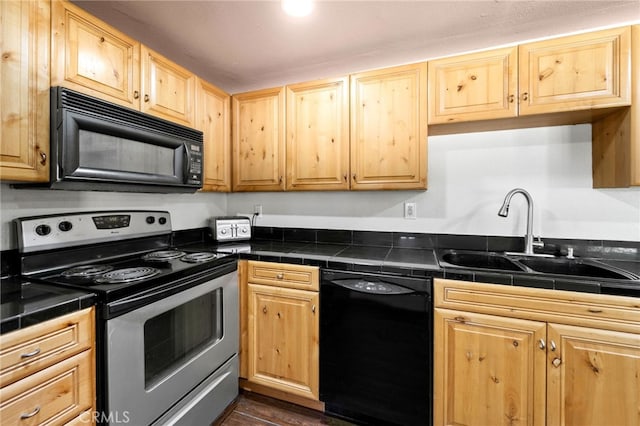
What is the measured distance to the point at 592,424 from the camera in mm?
1202

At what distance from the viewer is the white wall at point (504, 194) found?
66.0 inches

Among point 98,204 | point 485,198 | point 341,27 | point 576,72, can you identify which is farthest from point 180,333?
point 576,72

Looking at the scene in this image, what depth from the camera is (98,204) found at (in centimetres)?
163

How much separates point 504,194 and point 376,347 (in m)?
1.31

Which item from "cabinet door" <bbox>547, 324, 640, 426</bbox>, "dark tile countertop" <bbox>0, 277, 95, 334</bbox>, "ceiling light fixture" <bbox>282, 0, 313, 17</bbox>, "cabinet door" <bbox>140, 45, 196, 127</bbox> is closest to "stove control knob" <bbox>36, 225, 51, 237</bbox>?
"dark tile countertop" <bbox>0, 277, 95, 334</bbox>

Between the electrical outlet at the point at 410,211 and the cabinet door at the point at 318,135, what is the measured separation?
503mm

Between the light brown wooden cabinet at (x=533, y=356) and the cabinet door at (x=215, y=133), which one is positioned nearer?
the light brown wooden cabinet at (x=533, y=356)

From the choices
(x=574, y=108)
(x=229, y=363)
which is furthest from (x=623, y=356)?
(x=229, y=363)

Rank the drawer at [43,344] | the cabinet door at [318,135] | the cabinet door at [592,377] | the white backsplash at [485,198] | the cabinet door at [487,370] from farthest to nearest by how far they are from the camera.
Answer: the cabinet door at [318,135]
the white backsplash at [485,198]
the cabinet door at [487,370]
the cabinet door at [592,377]
the drawer at [43,344]

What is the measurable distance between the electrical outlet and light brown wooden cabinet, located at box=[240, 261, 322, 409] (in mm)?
858

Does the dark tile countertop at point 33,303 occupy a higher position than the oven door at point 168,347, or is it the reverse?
the dark tile countertop at point 33,303

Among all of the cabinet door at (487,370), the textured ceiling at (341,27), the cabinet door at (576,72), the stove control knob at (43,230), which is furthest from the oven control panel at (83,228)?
the cabinet door at (576,72)

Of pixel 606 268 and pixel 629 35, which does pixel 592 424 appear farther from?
pixel 629 35

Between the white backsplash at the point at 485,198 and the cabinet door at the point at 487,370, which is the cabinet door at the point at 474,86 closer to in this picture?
the white backsplash at the point at 485,198
